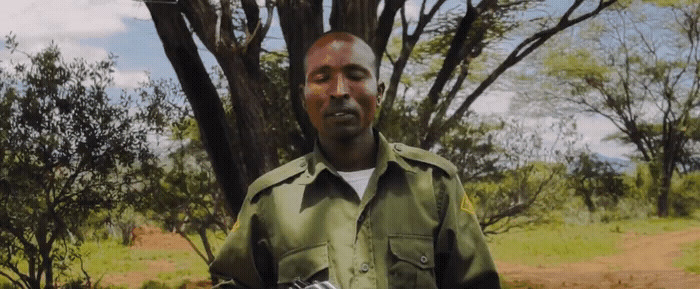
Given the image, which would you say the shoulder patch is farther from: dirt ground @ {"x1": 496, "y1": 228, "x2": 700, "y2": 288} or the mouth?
dirt ground @ {"x1": 496, "y1": 228, "x2": 700, "y2": 288}

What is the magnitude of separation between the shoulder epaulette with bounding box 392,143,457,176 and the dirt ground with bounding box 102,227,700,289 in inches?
469

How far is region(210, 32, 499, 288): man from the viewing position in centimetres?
187

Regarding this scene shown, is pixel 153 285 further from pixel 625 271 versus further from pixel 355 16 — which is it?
pixel 355 16

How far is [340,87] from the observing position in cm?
191

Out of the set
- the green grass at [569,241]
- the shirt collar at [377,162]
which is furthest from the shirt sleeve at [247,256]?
the green grass at [569,241]

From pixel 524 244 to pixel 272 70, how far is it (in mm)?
13791

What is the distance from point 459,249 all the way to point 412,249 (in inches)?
4.3

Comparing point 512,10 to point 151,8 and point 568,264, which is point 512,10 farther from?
point 568,264

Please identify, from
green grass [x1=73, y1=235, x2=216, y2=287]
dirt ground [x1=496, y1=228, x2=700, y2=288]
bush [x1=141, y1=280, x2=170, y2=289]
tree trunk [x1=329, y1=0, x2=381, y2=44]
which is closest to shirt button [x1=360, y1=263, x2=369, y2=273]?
tree trunk [x1=329, y1=0, x2=381, y2=44]

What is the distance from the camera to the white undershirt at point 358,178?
76.2 inches

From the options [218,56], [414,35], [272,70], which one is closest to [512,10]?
[414,35]

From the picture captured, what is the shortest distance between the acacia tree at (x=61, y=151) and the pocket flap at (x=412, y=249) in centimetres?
717

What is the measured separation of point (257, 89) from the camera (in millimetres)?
6641

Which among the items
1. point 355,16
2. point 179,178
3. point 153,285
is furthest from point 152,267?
point 355,16
